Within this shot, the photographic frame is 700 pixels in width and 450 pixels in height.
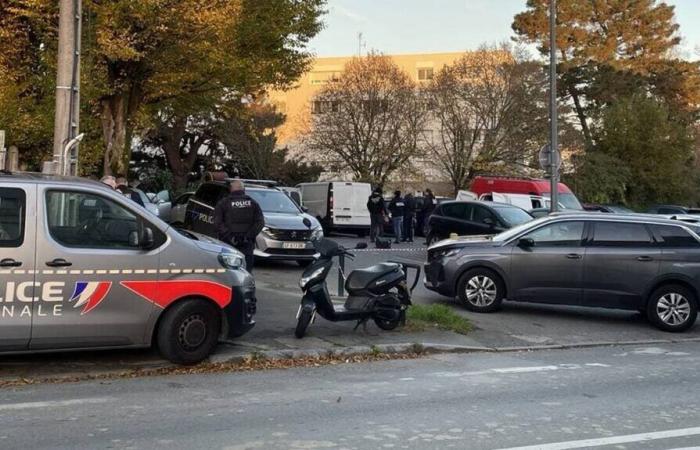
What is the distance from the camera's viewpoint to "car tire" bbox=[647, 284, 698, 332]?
10.9m

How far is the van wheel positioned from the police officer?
3471 mm

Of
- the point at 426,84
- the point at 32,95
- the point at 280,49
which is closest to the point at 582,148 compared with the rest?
the point at 426,84

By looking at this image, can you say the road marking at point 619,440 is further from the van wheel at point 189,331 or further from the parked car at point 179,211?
the parked car at point 179,211

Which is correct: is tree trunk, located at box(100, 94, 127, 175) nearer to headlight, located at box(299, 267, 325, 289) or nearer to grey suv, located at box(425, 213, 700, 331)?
grey suv, located at box(425, 213, 700, 331)

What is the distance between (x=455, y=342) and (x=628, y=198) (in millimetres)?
40744

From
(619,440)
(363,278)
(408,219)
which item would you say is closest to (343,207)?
(408,219)

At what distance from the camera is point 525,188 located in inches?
1131

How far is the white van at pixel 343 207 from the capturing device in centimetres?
2681

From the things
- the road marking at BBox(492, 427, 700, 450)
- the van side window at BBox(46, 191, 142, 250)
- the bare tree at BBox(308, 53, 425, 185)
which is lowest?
the road marking at BBox(492, 427, 700, 450)

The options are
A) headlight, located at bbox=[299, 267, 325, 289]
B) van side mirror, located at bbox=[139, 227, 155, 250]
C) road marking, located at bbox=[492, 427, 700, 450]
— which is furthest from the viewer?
headlight, located at bbox=[299, 267, 325, 289]

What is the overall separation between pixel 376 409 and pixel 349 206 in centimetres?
2093

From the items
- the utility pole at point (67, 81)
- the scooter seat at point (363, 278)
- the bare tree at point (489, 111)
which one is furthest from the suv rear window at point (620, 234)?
the bare tree at point (489, 111)

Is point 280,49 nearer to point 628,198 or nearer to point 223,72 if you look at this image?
point 223,72

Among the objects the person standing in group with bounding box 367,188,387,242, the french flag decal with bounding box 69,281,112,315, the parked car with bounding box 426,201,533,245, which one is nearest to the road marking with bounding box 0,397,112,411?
the french flag decal with bounding box 69,281,112,315
